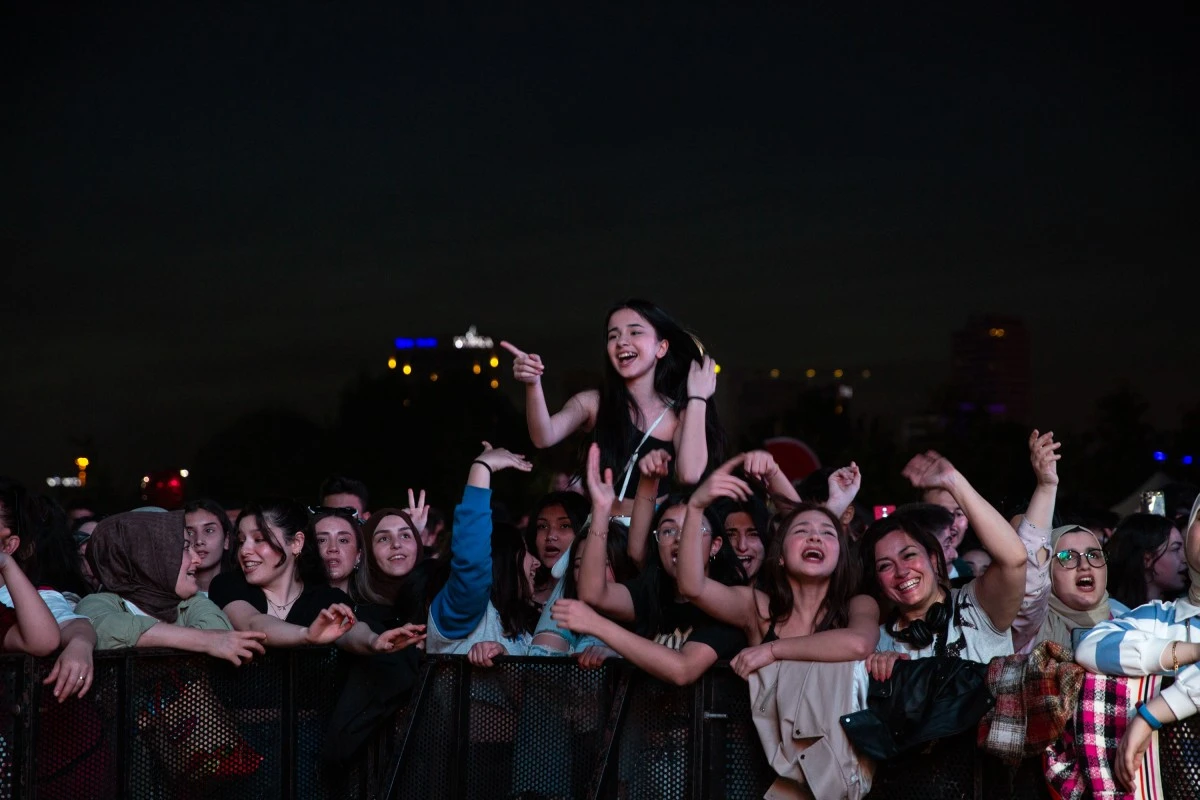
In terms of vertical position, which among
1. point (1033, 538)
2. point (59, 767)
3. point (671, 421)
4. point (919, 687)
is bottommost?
point (59, 767)

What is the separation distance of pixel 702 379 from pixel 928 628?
1.78 meters

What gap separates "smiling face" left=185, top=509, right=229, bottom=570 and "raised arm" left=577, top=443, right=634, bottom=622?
2.26 meters

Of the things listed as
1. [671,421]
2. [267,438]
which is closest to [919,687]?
[671,421]

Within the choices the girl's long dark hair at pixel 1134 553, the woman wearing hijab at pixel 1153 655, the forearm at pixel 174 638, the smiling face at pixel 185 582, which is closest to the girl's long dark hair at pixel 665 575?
the woman wearing hijab at pixel 1153 655

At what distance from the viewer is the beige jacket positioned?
5.27 m

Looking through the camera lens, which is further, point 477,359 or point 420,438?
point 477,359

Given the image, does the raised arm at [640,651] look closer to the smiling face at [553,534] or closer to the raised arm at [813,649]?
the raised arm at [813,649]

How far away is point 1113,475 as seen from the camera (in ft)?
130

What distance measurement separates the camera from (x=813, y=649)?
18.0 ft

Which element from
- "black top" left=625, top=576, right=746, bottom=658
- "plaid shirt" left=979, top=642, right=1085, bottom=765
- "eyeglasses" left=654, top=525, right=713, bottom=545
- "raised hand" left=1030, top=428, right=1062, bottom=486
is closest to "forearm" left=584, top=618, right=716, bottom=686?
"black top" left=625, top=576, right=746, bottom=658

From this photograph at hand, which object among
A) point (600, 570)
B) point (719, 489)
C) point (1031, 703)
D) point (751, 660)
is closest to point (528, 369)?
point (600, 570)

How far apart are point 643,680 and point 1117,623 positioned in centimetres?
183

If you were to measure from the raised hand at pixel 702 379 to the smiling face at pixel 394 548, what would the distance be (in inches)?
65.5

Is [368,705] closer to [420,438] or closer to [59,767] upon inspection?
[59,767]
